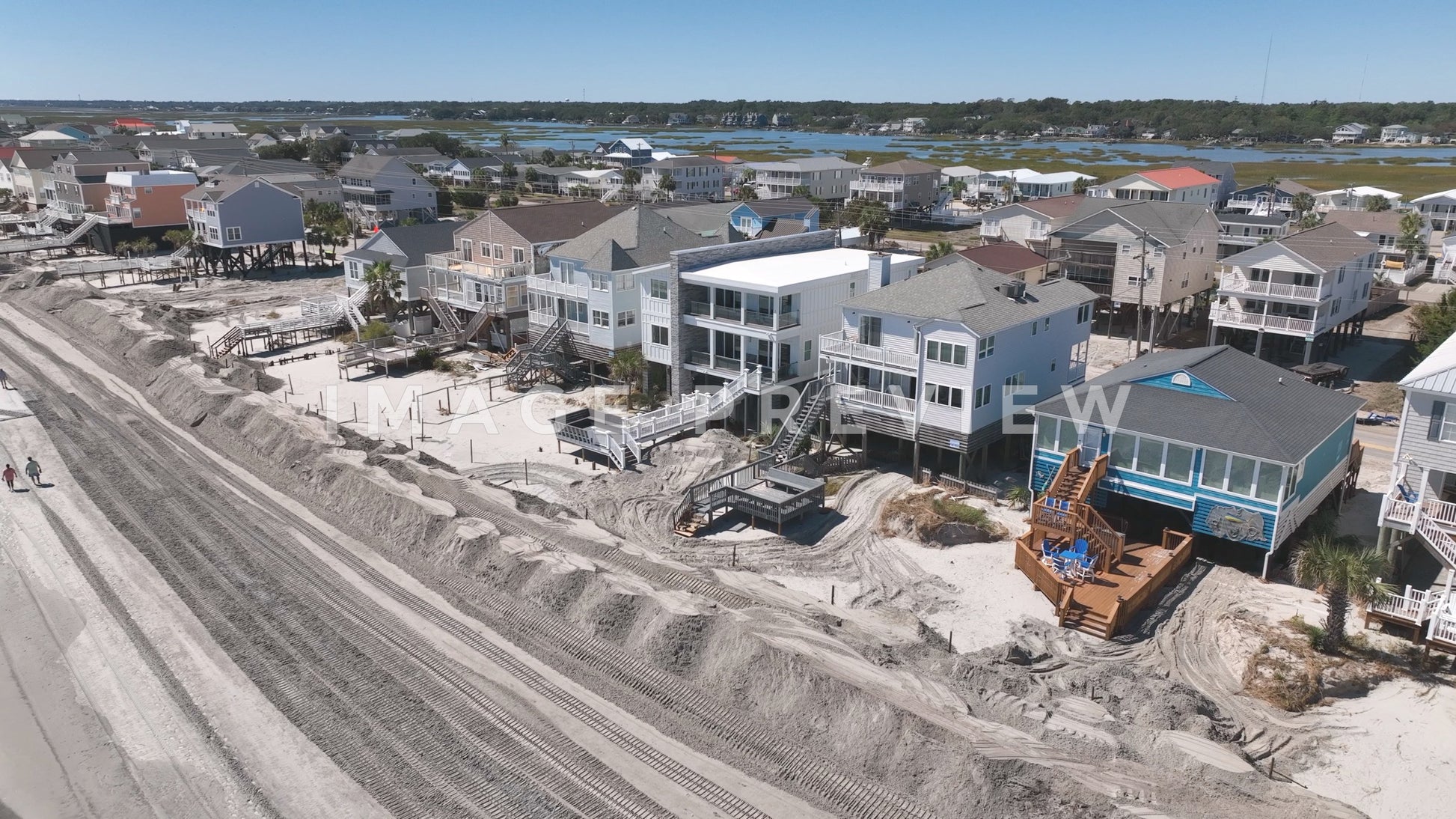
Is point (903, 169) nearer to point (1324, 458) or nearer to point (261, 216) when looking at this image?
point (261, 216)

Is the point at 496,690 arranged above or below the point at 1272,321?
below

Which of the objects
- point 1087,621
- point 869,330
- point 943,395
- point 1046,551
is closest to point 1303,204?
point 869,330

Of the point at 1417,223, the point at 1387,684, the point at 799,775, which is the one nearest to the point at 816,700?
the point at 799,775

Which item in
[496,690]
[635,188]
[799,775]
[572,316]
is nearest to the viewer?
[799,775]

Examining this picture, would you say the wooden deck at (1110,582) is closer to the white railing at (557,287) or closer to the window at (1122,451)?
the window at (1122,451)

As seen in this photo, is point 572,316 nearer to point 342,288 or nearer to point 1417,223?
point 342,288

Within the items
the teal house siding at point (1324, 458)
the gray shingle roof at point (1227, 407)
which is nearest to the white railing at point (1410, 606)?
the teal house siding at point (1324, 458)
